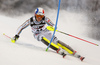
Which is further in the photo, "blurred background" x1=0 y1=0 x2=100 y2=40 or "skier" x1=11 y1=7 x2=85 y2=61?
"blurred background" x1=0 y1=0 x2=100 y2=40

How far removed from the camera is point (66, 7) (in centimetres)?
880

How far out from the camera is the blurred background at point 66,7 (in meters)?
7.38

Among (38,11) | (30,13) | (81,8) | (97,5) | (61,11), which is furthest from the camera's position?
(30,13)

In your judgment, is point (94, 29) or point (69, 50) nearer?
point (69, 50)

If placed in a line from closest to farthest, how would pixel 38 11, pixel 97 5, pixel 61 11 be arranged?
pixel 38 11 < pixel 97 5 < pixel 61 11

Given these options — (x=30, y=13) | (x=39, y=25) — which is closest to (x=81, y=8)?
Answer: (x=30, y=13)

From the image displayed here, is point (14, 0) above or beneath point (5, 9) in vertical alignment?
above

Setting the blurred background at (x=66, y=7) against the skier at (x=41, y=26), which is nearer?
the skier at (x=41, y=26)

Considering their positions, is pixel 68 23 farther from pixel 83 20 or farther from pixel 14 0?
pixel 14 0

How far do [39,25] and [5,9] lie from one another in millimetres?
8090

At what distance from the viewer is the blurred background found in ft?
24.2

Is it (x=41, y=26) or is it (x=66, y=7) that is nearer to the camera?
(x=41, y=26)

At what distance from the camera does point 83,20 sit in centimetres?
771

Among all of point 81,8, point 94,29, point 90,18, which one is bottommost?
point 94,29
